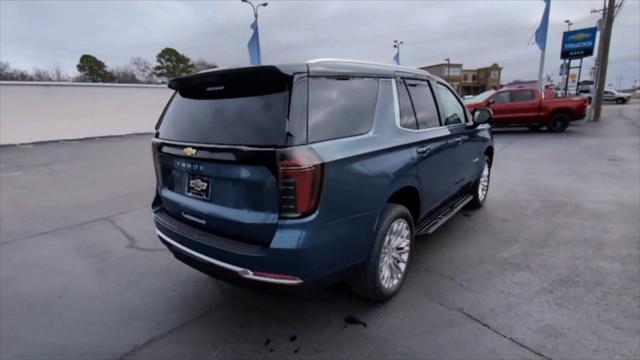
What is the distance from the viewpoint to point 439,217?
3572 millimetres

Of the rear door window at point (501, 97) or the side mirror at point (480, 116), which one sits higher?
the rear door window at point (501, 97)

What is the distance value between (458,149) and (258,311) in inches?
107

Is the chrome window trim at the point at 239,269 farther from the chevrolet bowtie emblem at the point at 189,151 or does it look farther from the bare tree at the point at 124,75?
the bare tree at the point at 124,75

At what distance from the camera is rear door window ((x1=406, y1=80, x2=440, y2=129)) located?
10.2 feet

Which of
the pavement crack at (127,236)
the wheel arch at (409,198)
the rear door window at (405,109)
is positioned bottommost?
the pavement crack at (127,236)

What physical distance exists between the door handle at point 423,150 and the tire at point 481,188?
1.93 m

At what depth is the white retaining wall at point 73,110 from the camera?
14750mm

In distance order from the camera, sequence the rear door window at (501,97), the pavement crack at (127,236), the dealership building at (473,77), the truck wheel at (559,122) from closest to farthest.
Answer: the pavement crack at (127,236) < the truck wheel at (559,122) < the rear door window at (501,97) < the dealership building at (473,77)

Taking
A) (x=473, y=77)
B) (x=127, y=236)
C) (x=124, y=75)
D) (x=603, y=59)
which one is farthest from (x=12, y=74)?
(x=473, y=77)

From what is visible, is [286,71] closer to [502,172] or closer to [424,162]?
[424,162]

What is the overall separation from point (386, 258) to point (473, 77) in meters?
71.2

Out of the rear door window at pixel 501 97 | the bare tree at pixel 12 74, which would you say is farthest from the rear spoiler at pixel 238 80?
the bare tree at pixel 12 74

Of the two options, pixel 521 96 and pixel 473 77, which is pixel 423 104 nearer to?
pixel 521 96

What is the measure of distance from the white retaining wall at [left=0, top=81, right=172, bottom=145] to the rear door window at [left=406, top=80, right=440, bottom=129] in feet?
60.5
